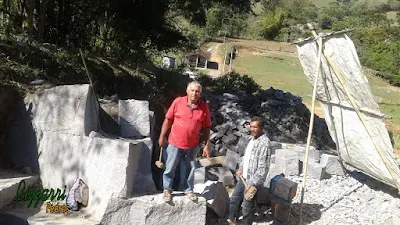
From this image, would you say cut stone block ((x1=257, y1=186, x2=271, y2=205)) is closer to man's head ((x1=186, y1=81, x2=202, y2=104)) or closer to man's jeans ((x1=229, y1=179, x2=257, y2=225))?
man's jeans ((x1=229, y1=179, x2=257, y2=225))

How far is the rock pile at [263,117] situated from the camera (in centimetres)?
873

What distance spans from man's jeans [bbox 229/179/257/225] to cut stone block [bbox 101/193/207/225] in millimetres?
459

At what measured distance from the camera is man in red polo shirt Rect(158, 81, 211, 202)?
15.0ft

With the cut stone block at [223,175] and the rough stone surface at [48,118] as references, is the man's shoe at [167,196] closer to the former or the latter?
the rough stone surface at [48,118]

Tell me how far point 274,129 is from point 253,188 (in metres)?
5.73

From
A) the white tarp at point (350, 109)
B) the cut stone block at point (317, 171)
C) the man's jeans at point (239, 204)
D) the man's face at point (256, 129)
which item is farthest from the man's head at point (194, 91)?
the cut stone block at point (317, 171)

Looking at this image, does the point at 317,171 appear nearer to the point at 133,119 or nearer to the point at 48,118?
the point at 133,119

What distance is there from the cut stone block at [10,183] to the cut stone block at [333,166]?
5.01 metres

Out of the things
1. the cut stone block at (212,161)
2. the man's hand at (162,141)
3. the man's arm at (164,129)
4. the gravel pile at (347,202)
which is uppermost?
the man's arm at (164,129)

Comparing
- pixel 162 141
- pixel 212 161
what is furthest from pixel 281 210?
pixel 212 161

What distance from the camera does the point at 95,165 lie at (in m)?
4.86

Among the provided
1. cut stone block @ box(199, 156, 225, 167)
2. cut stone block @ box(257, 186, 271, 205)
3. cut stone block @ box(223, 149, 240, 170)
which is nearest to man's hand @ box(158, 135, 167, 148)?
cut stone block @ box(257, 186, 271, 205)

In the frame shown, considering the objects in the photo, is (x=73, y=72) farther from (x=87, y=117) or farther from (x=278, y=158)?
(x=278, y=158)

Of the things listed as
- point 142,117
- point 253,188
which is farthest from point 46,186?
point 253,188
